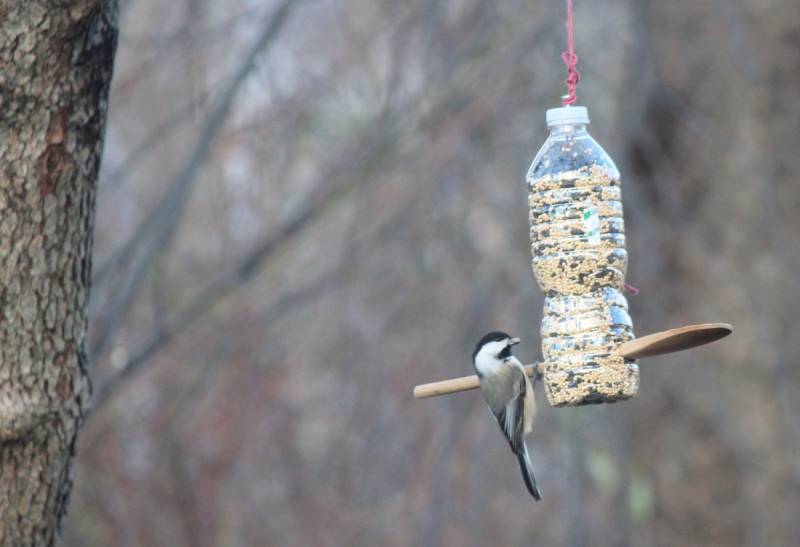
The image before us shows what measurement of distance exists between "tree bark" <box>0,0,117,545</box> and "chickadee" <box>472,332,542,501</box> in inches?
44.1

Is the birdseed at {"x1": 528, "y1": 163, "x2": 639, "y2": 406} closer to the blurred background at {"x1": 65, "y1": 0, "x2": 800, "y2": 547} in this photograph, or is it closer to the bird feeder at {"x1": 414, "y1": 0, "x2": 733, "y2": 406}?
the bird feeder at {"x1": 414, "y1": 0, "x2": 733, "y2": 406}

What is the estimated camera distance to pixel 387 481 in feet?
24.8

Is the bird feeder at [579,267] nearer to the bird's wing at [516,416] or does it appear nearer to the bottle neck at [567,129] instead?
the bottle neck at [567,129]

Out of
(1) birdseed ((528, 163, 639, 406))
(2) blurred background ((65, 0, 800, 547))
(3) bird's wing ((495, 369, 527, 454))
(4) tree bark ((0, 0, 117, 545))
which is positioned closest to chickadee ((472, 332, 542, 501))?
(3) bird's wing ((495, 369, 527, 454))

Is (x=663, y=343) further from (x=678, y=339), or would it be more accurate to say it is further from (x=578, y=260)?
(x=578, y=260)

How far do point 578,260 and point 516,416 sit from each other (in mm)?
528

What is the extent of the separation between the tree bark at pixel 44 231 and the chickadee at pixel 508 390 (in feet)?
3.67

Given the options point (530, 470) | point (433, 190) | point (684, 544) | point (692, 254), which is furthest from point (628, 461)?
point (530, 470)

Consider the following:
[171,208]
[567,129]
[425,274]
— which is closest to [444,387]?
[567,129]

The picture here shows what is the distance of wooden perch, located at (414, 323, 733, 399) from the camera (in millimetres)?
2677

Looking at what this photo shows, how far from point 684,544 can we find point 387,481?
1.66 m

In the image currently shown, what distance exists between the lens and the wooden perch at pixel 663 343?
268 centimetres

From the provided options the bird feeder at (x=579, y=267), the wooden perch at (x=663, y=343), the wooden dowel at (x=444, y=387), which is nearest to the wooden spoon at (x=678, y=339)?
the wooden perch at (x=663, y=343)

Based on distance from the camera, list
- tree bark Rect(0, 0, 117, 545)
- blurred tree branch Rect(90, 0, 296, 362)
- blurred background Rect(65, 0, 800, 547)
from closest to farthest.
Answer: tree bark Rect(0, 0, 117, 545)
blurred tree branch Rect(90, 0, 296, 362)
blurred background Rect(65, 0, 800, 547)
